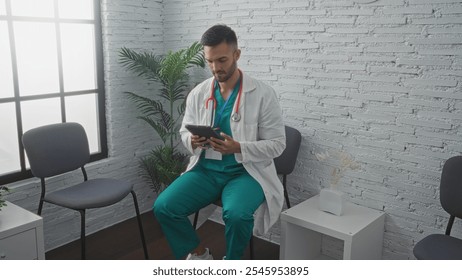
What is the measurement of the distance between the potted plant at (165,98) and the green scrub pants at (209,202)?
0.98 m

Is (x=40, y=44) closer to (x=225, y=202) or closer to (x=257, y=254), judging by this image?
(x=225, y=202)

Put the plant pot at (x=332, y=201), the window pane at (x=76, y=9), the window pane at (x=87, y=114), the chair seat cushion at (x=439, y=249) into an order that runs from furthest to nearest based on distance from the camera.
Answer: the window pane at (x=87, y=114) < the window pane at (x=76, y=9) < the plant pot at (x=332, y=201) < the chair seat cushion at (x=439, y=249)

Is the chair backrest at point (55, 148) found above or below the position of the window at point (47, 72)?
below

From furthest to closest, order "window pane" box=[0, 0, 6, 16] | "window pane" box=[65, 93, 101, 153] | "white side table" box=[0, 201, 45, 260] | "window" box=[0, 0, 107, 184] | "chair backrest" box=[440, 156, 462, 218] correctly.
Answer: "window pane" box=[65, 93, 101, 153]
"window" box=[0, 0, 107, 184]
"window pane" box=[0, 0, 6, 16]
"chair backrest" box=[440, 156, 462, 218]
"white side table" box=[0, 201, 45, 260]

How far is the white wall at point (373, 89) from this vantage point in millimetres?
2713

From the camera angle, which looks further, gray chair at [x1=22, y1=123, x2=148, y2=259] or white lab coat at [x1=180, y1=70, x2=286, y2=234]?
gray chair at [x1=22, y1=123, x2=148, y2=259]

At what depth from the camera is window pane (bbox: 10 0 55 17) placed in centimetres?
317

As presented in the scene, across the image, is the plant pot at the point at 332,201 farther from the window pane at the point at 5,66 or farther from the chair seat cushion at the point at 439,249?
the window pane at the point at 5,66

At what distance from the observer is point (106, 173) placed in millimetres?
3811

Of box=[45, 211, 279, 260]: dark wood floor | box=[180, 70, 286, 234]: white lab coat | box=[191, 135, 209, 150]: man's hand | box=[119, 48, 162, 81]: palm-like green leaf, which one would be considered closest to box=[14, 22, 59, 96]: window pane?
box=[119, 48, 162, 81]: palm-like green leaf

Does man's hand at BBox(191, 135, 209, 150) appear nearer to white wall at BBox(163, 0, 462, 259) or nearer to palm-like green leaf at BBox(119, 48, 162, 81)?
white wall at BBox(163, 0, 462, 259)

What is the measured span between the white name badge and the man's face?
1.44 feet

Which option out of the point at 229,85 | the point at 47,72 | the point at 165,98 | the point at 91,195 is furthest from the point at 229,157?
the point at 47,72

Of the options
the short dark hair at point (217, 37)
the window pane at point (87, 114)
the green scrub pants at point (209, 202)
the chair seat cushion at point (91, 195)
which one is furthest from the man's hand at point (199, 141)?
the window pane at point (87, 114)
